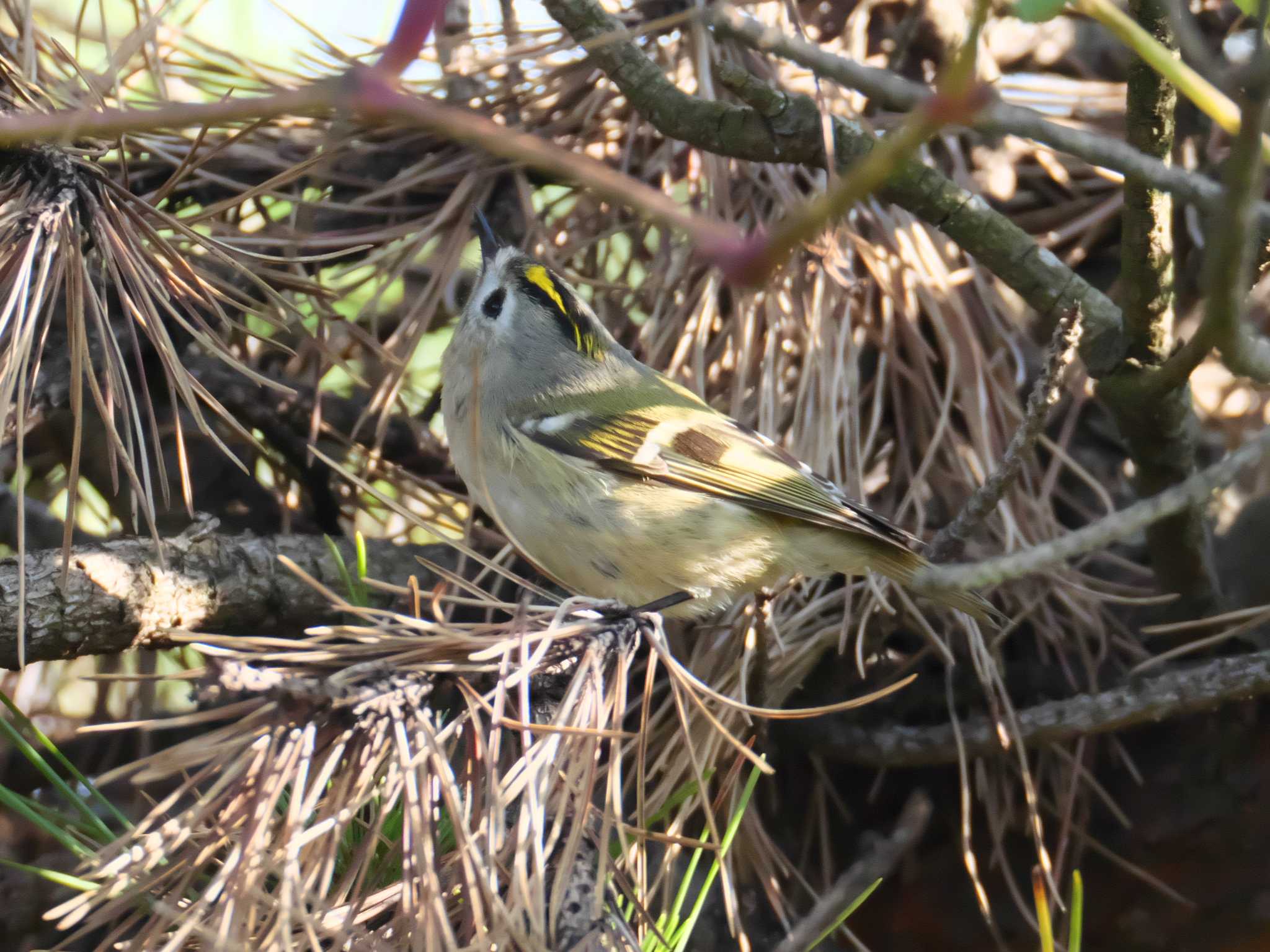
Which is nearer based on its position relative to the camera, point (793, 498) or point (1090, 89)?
point (793, 498)

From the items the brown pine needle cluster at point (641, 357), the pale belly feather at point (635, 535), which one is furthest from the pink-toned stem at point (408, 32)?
the pale belly feather at point (635, 535)

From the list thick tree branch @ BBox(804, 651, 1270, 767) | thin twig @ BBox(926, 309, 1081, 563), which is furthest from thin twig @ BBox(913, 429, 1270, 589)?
thick tree branch @ BBox(804, 651, 1270, 767)

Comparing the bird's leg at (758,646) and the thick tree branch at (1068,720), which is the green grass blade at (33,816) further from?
the thick tree branch at (1068,720)

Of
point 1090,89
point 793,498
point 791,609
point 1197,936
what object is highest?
point 1090,89

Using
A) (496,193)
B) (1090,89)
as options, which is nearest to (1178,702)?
(1090,89)

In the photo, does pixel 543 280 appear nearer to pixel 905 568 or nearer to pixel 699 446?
pixel 699 446

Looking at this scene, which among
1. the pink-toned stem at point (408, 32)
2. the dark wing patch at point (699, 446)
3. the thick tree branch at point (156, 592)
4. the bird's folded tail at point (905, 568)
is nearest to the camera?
the pink-toned stem at point (408, 32)

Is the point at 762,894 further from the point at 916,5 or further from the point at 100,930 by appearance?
the point at 916,5
